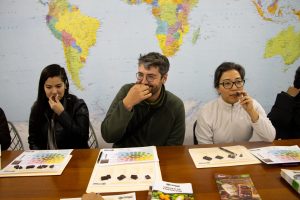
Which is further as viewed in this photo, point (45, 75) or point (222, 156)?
point (45, 75)

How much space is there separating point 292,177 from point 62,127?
1.49 metres

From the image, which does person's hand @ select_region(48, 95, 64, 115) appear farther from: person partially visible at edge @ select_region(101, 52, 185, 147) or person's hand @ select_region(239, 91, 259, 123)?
person's hand @ select_region(239, 91, 259, 123)

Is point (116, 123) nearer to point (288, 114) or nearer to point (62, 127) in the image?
point (62, 127)

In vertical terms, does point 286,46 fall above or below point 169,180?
above

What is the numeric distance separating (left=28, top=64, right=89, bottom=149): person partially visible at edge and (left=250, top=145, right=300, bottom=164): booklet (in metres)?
1.18

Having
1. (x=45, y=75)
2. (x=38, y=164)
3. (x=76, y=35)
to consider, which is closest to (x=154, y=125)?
(x=38, y=164)

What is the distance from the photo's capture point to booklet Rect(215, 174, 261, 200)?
1050mm

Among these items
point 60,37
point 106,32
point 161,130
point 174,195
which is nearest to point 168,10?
point 106,32

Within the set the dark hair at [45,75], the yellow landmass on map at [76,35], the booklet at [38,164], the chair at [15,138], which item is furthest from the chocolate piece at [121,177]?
the yellow landmass on map at [76,35]

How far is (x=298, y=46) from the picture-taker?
2691mm

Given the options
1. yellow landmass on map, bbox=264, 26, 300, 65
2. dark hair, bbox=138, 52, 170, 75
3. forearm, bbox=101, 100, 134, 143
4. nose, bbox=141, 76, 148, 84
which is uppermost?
yellow landmass on map, bbox=264, 26, 300, 65

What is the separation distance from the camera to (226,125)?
74.9 inches

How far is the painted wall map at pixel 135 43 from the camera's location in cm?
252

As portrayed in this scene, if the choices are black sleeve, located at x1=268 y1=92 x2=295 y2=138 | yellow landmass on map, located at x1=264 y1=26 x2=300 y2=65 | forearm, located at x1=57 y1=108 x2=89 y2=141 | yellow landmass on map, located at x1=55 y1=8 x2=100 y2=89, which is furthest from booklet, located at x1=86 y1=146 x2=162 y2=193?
yellow landmass on map, located at x1=264 y1=26 x2=300 y2=65
